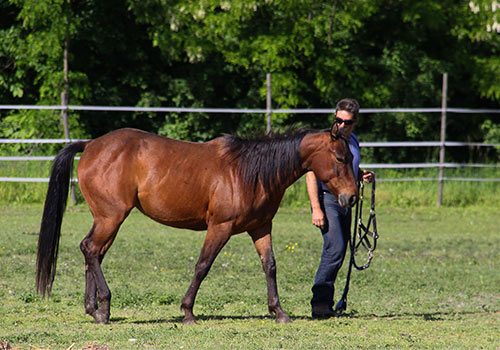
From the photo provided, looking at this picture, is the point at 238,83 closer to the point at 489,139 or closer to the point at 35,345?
the point at 489,139

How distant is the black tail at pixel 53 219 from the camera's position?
923cm

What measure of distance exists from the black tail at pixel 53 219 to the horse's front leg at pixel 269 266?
1.62 m

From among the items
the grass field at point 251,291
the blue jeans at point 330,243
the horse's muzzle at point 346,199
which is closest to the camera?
the grass field at point 251,291

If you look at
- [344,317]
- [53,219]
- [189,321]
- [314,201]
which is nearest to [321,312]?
[344,317]

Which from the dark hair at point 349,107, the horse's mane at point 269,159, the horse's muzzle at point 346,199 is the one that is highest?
the dark hair at point 349,107

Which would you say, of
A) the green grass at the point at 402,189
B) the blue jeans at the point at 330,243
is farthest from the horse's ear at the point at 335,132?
the green grass at the point at 402,189

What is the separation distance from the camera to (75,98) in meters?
21.4

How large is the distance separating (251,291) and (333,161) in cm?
277

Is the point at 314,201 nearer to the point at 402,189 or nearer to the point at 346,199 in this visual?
the point at 346,199

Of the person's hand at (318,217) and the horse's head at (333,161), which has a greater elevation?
the horse's head at (333,161)

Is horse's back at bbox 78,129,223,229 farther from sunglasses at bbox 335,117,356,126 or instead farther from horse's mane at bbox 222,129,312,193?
sunglasses at bbox 335,117,356,126

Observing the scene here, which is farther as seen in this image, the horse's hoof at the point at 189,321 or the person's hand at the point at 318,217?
the person's hand at the point at 318,217

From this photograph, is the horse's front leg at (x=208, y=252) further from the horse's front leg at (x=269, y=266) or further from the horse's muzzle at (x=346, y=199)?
the horse's muzzle at (x=346, y=199)

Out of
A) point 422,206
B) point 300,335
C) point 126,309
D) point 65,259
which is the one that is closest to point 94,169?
point 126,309
